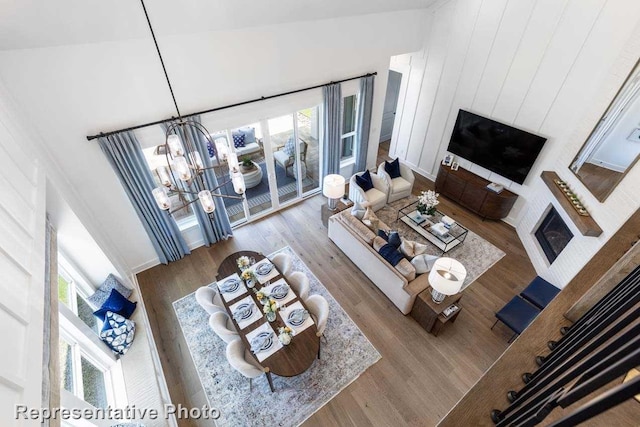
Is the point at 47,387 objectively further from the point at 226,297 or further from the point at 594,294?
the point at 594,294

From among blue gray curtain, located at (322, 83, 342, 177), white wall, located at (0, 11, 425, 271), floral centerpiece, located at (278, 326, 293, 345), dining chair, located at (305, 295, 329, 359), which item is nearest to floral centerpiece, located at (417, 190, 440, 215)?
blue gray curtain, located at (322, 83, 342, 177)

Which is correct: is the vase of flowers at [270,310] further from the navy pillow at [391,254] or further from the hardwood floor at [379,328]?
the navy pillow at [391,254]

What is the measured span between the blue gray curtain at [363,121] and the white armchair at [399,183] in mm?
705

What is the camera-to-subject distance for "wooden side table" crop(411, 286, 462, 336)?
4188 millimetres

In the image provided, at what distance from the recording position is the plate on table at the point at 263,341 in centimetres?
358

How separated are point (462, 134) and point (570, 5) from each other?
2519 millimetres

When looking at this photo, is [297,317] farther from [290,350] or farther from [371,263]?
[371,263]

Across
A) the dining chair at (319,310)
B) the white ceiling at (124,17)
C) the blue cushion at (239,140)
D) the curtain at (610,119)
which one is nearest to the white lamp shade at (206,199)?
the dining chair at (319,310)

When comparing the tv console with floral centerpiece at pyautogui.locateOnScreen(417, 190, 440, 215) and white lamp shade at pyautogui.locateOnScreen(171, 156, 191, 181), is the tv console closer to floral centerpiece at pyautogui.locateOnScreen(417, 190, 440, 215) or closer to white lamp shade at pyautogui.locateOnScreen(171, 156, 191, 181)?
floral centerpiece at pyautogui.locateOnScreen(417, 190, 440, 215)

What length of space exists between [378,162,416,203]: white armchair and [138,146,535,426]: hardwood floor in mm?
1363

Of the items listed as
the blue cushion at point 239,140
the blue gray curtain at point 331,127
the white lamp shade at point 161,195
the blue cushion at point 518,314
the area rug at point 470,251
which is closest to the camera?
the white lamp shade at point 161,195

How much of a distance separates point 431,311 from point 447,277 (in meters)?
0.70

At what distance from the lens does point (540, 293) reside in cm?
436

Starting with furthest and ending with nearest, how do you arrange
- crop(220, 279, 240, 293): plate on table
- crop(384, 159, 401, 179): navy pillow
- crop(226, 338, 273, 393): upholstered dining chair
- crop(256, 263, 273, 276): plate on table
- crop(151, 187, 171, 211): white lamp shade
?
crop(384, 159, 401, 179): navy pillow, crop(256, 263, 273, 276): plate on table, crop(220, 279, 240, 293): plate on table, crop(226, 338, 273, 393): upholstered dining chair, crop(151, 187, 171, 211): white lamp shade
